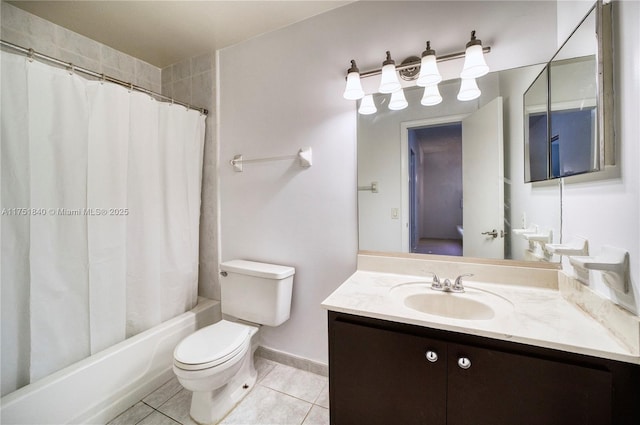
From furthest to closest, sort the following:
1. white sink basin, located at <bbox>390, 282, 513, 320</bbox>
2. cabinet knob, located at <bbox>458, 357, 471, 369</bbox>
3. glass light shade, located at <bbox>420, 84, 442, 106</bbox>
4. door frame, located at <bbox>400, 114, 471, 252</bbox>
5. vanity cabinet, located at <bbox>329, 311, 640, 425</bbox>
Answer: door frame, located at <bbox>400, 114, 471, 252</bbox>, glass light shade, located at <bbox>420, 84, 442, 106</bbox>, white sink basin, located at <bbox>390, 282, 513, 320</bbox>, cabinet knob, located at <bbox>458, 357, 471, 369</bbox>, vanity cabinet, located at <bbox>329, 311, 640, 425</bbox>

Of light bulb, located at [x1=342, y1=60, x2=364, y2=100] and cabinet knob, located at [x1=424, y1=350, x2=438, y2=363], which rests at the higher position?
light bulb, located at [x1=342, y1=60, x2=364, y2=100]

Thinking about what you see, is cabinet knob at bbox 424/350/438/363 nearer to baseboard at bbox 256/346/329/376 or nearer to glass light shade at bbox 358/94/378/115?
baseboard at bbox 256/346/329/376

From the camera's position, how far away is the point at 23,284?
3.91ft

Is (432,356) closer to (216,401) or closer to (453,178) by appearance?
(453,178)

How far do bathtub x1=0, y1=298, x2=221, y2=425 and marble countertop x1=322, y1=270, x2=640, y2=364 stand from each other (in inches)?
50.5

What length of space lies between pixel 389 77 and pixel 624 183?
3.27 feet

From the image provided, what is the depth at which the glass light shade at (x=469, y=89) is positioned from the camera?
1231 millimetres

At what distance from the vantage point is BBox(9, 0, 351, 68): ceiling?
1.50 metres

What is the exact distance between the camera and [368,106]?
1.46 meters

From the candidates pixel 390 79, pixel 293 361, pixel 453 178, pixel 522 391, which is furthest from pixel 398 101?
pixel 293 361

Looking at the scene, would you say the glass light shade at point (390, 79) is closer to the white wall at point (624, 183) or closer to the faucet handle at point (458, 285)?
the white wall at point (624, 183)

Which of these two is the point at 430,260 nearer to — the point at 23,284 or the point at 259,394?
the point at 259,394

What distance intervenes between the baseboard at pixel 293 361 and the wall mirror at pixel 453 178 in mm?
868

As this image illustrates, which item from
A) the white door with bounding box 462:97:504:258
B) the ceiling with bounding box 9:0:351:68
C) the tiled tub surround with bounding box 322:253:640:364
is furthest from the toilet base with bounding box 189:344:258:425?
the ceiling with bounding box 9:0:351:68
